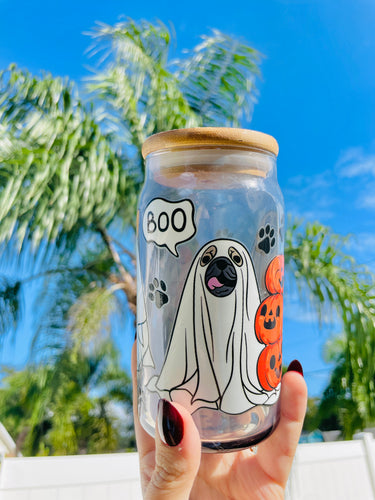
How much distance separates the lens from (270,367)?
55 centimetres

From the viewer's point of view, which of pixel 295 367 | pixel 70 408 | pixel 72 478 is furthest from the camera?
pixel 70 408

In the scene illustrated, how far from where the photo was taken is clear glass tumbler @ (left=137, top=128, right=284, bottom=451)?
499mm

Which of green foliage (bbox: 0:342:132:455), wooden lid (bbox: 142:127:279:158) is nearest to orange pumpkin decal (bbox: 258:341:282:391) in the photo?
wooden lid (bbox: 142:127:279:158)

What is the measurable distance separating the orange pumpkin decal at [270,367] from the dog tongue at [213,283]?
0.34ft

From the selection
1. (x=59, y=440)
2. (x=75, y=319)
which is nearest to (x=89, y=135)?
(x=75, y=319)

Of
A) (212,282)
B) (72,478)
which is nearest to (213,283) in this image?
(212,282)

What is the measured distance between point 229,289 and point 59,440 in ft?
10.6

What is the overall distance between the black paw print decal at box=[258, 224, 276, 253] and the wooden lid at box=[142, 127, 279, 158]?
10cm

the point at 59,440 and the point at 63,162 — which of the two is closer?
the point at 63,162

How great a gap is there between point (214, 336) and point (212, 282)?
60mm

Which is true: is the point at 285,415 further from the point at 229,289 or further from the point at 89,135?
the point at 89,135

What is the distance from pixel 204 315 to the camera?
1.63ft

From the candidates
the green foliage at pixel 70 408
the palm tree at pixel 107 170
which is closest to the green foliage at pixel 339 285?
the palm tree at pixel 107 170

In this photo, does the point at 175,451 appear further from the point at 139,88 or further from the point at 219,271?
the point at 139,88
